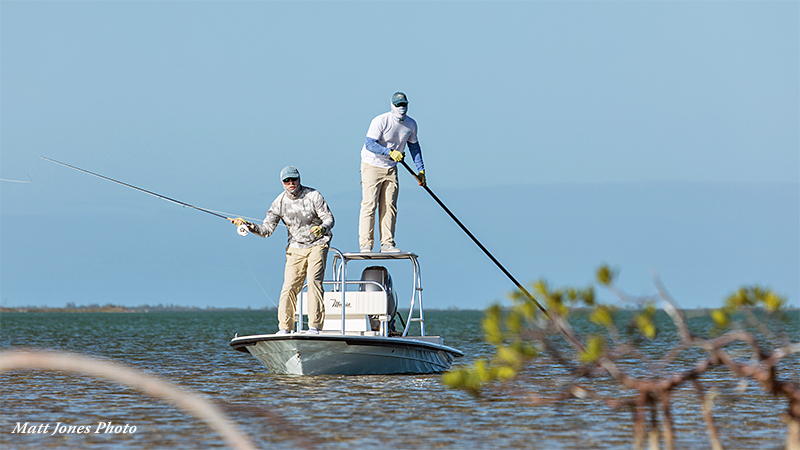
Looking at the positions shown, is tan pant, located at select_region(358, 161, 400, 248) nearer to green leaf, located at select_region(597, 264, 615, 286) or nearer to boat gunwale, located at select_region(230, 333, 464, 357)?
boat gunwale, located at select_region(230, 333, 464, 357)

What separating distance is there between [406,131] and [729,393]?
5426mm

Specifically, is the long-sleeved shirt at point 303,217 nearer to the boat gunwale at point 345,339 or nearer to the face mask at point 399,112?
the boat gunwale at point 345,339

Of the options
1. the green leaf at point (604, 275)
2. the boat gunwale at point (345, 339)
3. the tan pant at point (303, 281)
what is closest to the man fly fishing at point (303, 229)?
the tan pant at point (303, 281)

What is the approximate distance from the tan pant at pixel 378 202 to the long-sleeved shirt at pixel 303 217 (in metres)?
1.21

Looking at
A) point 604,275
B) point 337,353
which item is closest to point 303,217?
point 337,353

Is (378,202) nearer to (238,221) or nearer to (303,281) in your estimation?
(303,281)

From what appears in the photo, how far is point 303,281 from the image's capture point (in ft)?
42.9

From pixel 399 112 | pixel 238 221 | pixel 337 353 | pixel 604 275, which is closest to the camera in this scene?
pixel 604 275

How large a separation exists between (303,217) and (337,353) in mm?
1809

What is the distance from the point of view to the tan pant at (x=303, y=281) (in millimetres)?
12688

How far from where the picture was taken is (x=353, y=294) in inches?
546

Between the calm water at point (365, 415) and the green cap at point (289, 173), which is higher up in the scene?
the green cap at point (289, 173)

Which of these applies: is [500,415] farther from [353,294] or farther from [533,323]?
[533,323]

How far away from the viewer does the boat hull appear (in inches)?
508
